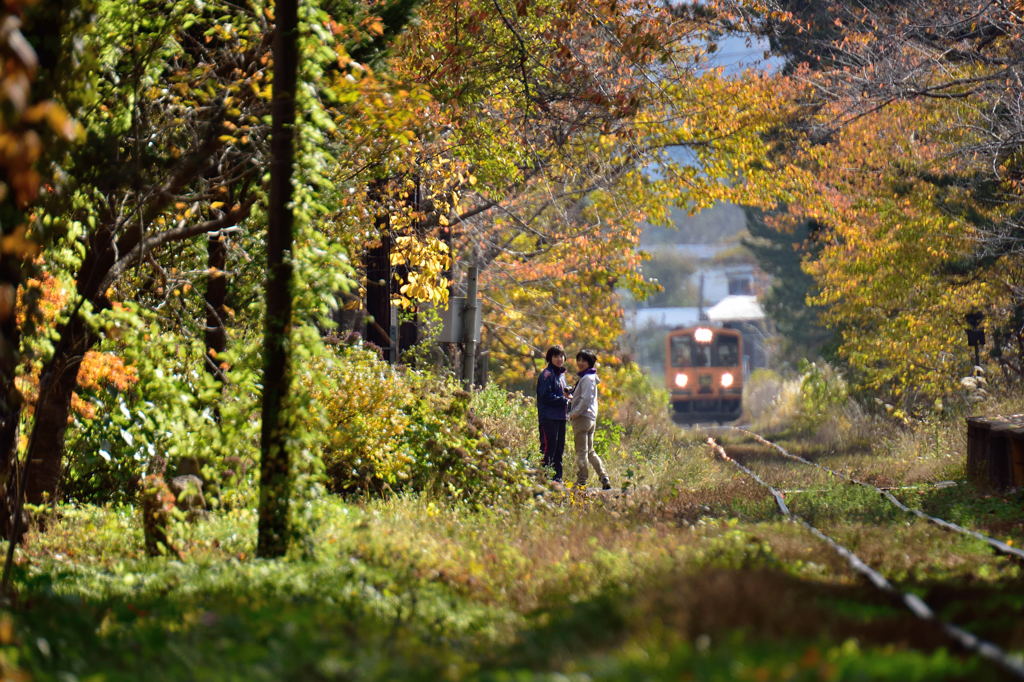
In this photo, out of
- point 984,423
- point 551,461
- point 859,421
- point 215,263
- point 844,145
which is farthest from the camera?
point 859,421

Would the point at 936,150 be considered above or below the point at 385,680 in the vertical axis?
above

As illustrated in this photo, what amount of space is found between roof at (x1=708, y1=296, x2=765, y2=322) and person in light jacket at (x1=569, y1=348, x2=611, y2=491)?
8040 cm

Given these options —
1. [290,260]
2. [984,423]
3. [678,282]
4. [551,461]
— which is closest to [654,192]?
[551,461]

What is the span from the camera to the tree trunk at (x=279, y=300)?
28.8ft

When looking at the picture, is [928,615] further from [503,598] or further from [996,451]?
[996,451]

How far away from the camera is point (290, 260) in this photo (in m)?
8.83

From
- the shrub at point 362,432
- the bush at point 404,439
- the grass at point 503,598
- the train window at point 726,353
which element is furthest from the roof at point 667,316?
the grass at point 503,598

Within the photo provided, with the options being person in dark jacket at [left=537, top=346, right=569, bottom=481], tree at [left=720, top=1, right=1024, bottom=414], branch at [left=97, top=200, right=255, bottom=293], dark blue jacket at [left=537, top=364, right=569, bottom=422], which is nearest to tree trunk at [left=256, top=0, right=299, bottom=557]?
branch at [left=97, top=200, right=255, bottom=293]

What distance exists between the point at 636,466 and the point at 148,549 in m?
12.4

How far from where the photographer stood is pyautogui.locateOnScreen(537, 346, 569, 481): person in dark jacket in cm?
1703

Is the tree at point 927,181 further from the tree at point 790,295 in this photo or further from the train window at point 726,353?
the tree at point 790,295

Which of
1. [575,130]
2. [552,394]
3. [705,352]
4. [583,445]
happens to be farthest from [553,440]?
[705,352]

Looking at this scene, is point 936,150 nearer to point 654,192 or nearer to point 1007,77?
point 1007,77

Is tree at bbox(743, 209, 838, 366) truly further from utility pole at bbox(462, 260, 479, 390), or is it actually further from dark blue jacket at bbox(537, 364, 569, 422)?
dark blue jacket at bbox(537, 364, 569, 422)
